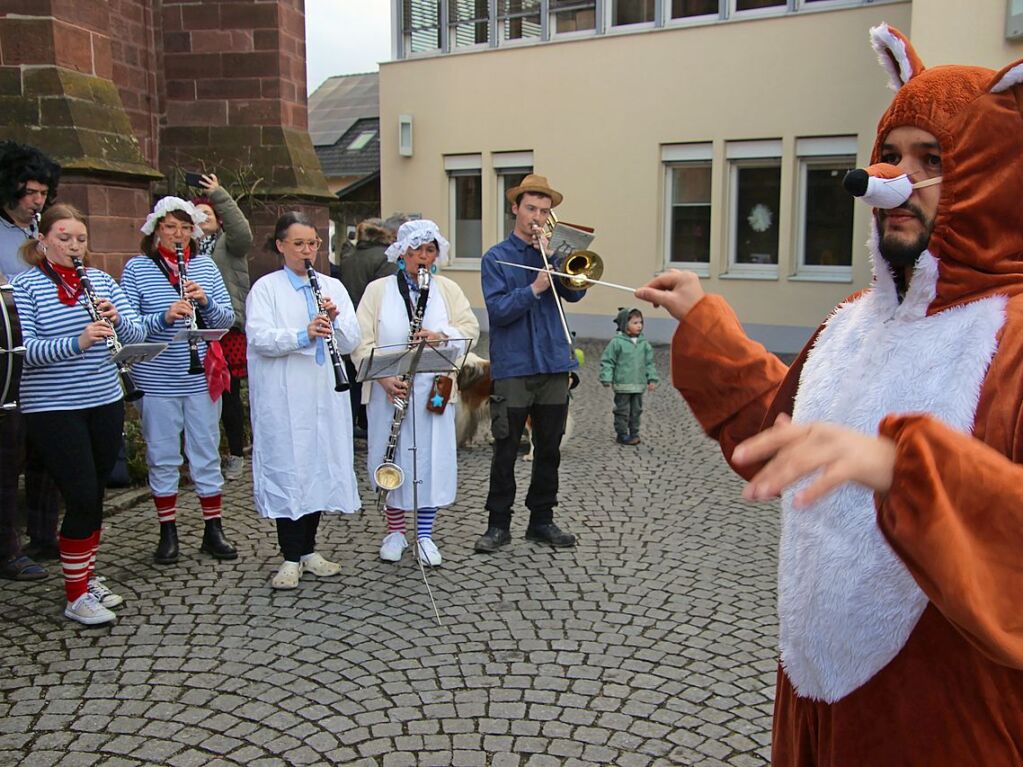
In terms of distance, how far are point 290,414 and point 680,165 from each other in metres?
12.6

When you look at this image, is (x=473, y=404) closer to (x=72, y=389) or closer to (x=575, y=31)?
(x=72, y=389)

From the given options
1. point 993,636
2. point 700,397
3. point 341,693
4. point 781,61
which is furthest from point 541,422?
point 781,61

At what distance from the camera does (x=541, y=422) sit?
5.66 m

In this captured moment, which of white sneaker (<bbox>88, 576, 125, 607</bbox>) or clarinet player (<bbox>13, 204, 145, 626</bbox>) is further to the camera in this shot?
white sneaker (<bbox>88, 576, 125, 607</bbox>)

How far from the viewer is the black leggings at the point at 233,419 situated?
24.1 feet

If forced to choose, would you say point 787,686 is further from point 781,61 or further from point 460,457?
point 781,61

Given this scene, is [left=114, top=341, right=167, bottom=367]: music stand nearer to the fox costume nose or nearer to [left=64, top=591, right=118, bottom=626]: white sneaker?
[left=64, top=591, right=118, bottom=626]: white sneaker

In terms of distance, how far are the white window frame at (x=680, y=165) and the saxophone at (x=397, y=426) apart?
35.8ft

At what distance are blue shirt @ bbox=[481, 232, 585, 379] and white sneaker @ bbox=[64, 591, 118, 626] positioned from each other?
7.75 ft

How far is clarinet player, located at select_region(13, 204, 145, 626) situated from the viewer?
435 cm

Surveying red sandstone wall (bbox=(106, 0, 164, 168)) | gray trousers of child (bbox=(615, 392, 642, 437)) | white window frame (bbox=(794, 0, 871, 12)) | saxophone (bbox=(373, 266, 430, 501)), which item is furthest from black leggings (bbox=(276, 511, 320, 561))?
white window frame (bbox=(794, 0, 871, 12))

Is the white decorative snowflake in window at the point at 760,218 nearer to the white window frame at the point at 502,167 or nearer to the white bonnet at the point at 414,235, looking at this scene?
the white window frame at the point at 502,167

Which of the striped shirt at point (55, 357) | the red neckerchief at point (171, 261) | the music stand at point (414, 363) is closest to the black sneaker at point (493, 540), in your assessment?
the music stand at point (414, 363)

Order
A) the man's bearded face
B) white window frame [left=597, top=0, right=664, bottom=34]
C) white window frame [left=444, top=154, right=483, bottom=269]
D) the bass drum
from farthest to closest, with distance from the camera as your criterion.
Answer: white window frame [left=444, top=154, right=483, bottom=269]
white window frame [left=597, top=0, right=664, bottom=34]
the bass drum
the man's bearded face
